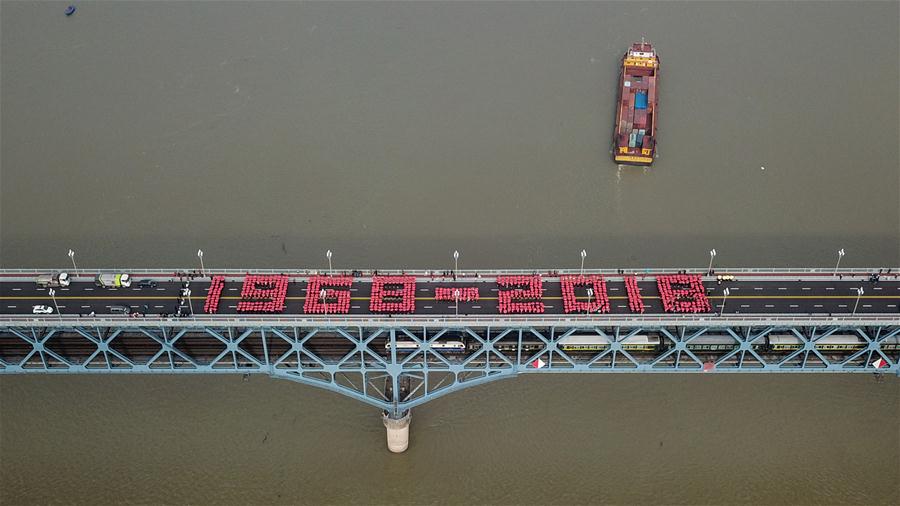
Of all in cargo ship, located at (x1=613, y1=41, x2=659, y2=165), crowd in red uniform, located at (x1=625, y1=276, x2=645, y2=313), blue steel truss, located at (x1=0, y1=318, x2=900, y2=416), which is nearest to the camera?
blue steel truss, located at (x1=0, y1=318, x2=900, y2=416)

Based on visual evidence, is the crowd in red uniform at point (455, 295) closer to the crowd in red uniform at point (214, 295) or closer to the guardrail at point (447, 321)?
the crowd in red uniform at point (214, 295)

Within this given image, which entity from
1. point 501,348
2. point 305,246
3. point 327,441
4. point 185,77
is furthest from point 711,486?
point 185,77

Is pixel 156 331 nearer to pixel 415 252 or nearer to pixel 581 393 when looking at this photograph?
pixel 415 252

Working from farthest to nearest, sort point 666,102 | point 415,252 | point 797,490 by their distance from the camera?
point 666,102 → point 415,252 → point 797,490

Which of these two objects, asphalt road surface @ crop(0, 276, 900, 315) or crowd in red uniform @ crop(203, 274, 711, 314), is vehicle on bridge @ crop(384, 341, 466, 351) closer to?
asphalt road surface @ crop(0, 276, 900, 315)

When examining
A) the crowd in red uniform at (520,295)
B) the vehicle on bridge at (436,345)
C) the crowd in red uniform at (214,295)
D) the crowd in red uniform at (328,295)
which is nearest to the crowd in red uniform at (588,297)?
the crowd in red uniform at (520,295)

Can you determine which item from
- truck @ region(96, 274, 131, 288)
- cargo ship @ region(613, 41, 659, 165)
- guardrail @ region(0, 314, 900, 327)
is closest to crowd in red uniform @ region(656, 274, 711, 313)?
guardrail @ region(0, 314, 900, 327)

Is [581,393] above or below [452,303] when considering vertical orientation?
below
